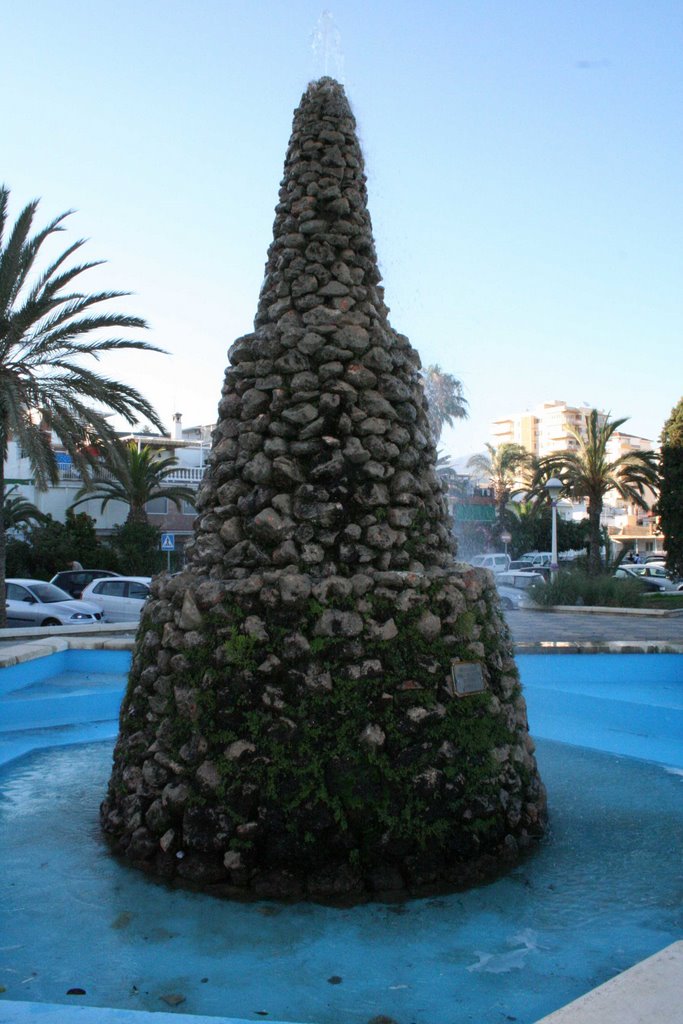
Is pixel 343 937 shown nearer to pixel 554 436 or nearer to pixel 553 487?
pixel 553 487

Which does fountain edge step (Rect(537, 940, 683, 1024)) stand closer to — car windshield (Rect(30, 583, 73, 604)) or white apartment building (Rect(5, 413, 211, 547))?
car windshield (Rect(30, 583, 73, 604))

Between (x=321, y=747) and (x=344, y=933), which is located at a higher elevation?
(x=321, y=747)

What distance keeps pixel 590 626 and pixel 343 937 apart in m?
14.5

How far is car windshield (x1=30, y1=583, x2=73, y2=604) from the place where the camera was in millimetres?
17500

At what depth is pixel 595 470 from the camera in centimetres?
2802

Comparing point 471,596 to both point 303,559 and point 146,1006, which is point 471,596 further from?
point 146,1006

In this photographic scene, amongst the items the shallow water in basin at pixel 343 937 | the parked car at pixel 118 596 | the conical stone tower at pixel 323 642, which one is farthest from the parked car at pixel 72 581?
the conical stone tower at pixel 323 642

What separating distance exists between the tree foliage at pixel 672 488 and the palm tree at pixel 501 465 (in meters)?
27.2

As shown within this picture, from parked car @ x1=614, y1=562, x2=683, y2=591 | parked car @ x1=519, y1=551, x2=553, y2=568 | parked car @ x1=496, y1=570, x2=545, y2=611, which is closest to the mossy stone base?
parked car @ x1=496, y1=570, x2=545, y2=611

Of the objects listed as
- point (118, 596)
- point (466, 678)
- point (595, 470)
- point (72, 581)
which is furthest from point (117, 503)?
point (466, 678)

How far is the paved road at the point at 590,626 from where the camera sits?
14.3m

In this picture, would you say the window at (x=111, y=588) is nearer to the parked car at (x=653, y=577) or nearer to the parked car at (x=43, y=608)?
the parked car at (x=43, y=608)

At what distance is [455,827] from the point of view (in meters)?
3.83

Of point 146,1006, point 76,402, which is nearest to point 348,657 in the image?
point 146,1006
